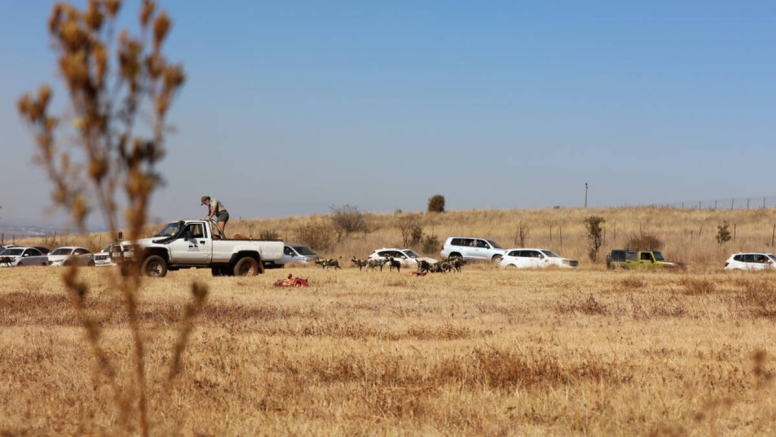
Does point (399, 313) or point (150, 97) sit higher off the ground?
point (150, 97)

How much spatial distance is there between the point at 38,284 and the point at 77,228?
21360mm

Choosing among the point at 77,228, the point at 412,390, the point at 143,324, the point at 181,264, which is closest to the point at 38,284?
the point at 181,264

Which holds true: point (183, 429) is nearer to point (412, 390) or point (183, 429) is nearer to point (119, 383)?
point (119, 383)

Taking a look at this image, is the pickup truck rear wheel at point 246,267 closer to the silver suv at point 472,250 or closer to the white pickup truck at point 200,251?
the white pickup truck at point 200,251

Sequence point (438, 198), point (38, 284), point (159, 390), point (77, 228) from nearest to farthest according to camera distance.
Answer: point (77, 228) < point (159, 390) < point (38, 284) < point (438, 198)

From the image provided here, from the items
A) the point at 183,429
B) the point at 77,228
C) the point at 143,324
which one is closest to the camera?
the point at 77,228

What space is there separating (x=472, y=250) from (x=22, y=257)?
880 inches

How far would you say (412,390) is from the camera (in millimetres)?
8000

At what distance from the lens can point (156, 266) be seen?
83.6 ft

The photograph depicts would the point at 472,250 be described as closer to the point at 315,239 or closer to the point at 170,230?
the point at 315,239

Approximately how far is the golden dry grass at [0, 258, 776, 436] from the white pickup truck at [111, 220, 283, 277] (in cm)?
803

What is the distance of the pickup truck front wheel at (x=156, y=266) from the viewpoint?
25109 mm

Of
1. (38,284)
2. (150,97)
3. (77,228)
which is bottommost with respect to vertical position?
(38,284)

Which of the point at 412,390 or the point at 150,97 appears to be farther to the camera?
the point at 412,390
